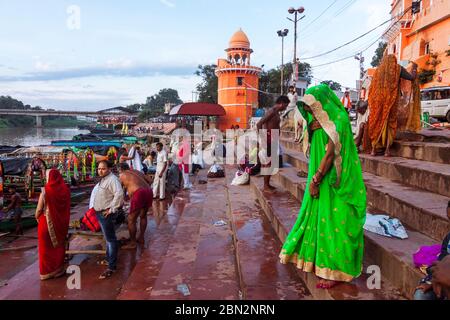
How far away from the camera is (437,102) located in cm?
1255

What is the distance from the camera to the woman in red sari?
14.1 ft

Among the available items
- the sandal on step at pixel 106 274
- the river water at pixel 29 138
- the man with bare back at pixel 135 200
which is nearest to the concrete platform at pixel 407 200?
the man with bare back at pixel 135 200

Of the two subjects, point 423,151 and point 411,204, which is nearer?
point 411,204

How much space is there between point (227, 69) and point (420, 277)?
107 feet

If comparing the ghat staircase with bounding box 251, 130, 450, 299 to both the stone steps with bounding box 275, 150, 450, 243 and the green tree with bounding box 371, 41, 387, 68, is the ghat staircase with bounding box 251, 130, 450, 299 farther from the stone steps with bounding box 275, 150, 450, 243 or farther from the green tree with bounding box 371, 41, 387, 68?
the green tree with bounding box 371, 41, 387, 68

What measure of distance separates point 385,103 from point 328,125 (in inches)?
124

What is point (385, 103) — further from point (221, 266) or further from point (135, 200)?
point (135, 200)

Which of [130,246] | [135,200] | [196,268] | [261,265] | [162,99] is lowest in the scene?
[130,246]

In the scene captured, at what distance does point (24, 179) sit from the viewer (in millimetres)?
11164

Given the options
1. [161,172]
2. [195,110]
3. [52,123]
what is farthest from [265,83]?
[52,123]

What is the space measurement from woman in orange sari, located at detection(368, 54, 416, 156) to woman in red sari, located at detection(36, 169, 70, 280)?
14.8ft

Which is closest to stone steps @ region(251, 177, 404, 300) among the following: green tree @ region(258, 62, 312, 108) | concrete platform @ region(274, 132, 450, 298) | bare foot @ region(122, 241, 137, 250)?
concrete platform @ region(274, 132, 450, 298)

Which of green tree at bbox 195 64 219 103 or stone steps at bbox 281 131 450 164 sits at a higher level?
green tree at bbox 195 64 219 103
